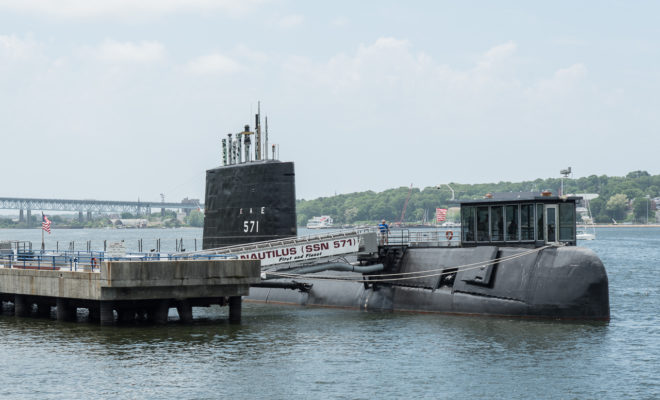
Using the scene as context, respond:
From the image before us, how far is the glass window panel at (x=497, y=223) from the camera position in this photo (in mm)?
38719

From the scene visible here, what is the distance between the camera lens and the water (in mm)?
23828

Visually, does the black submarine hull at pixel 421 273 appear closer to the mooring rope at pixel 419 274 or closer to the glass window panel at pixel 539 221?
the mooring rope at pixel 419 274

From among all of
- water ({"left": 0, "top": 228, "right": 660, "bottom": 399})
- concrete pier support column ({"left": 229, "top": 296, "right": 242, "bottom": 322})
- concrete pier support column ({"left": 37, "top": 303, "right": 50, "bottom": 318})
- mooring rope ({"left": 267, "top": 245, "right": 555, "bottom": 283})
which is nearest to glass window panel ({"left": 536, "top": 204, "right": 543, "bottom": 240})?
mooring rope ({"left": 267, "top": 245, "right": 555, "bottom": 283})

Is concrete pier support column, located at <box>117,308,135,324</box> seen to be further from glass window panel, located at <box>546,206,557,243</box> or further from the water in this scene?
glass window panel, located at <box>546,206,557,243</box>

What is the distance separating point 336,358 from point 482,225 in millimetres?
13783

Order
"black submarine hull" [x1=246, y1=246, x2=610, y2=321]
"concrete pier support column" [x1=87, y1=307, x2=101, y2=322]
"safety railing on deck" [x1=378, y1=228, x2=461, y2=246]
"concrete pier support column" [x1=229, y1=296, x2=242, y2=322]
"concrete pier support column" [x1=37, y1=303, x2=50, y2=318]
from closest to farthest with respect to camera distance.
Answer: "black submarine hull" [x1=246, y1=246, x2=610, y2=321], "concrete pier support column" [x1=229, y1=296, x2=242, y2=322], "concrete pier support column" [x1=87, y1=307, x2=101, y2=322], "concrete pier support column" [x1=37, y1=303, x2=50, y2=318], "safety railing on deck" [x1=378, y1=228, x2=461, y2=246]

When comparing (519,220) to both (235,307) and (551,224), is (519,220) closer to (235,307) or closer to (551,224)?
(551,224)

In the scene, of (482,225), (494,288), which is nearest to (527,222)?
(482,225)

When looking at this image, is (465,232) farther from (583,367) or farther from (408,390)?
(408,390)

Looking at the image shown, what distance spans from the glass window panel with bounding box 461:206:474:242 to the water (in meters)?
4.53

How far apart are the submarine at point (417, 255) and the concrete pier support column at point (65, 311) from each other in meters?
7.13

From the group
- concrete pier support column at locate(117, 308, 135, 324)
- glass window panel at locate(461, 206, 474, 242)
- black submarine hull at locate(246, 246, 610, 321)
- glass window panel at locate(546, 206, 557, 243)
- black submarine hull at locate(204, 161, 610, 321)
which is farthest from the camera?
glass window panel at locate(461, 206, 474, 242)

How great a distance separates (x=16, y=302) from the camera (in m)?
39.4

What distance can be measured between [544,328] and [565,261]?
3324 mm
